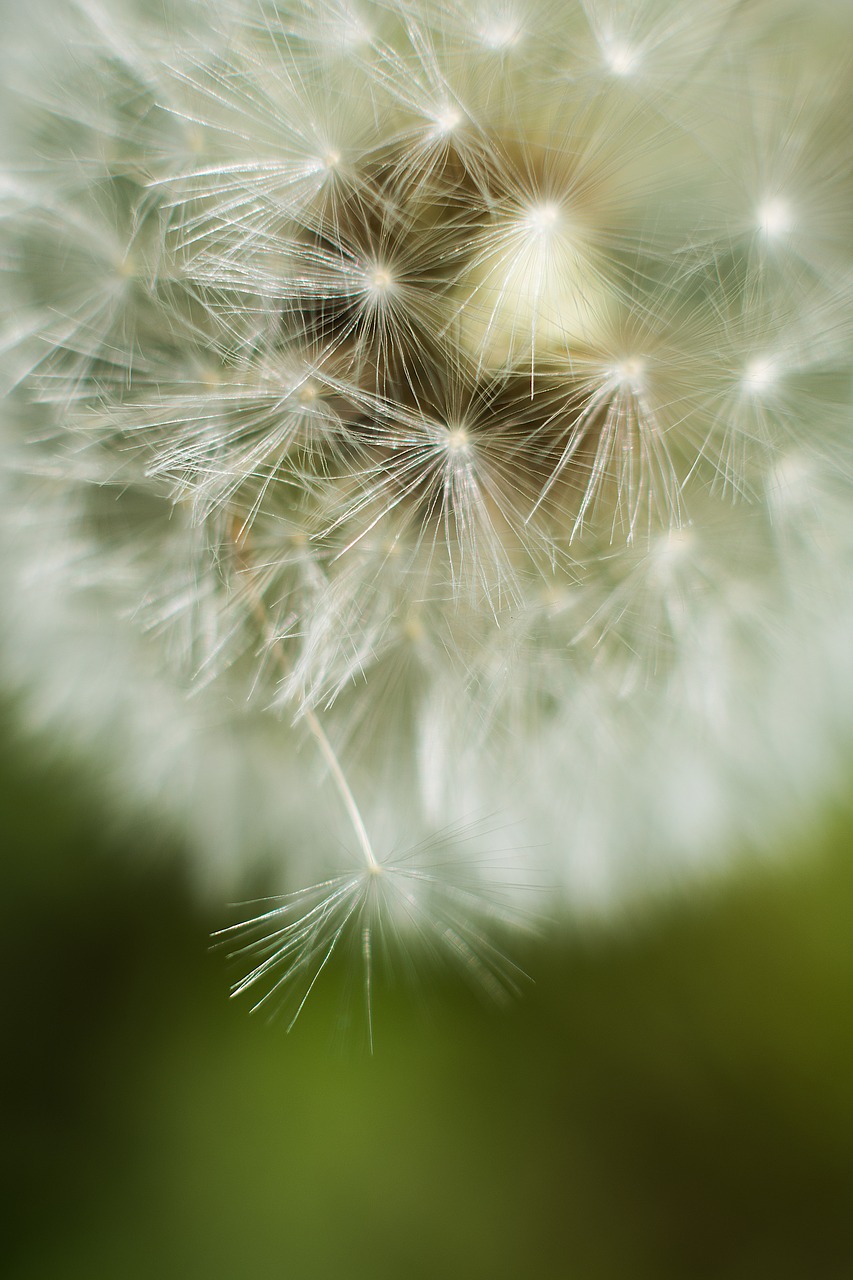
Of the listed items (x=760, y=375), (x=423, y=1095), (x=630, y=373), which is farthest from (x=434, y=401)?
(x=423, y=1095)

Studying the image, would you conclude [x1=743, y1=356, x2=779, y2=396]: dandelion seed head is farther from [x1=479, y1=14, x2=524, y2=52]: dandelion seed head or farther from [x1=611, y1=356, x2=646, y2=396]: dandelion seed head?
[x1=479, y1=14, x2=524, y2=52]: dandelion seed head

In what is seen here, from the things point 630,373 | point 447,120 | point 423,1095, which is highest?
point 447,120

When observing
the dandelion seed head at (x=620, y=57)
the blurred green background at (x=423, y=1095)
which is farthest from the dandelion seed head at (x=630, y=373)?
the blurred green background at (x=423, y=1095)

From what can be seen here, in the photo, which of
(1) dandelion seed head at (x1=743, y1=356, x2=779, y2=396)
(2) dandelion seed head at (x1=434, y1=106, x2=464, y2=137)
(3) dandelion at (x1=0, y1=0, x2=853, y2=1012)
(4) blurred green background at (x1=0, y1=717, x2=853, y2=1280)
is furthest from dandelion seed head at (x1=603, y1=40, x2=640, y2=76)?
(4) blurred green background at (x1=0, y1=717, x2=853, y2=1280)

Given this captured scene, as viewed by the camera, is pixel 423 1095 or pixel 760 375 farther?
pixel 423 1095

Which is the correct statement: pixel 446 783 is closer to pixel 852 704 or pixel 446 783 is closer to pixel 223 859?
pixel 223 859

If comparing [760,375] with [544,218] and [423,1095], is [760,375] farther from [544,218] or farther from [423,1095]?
[423,1095]

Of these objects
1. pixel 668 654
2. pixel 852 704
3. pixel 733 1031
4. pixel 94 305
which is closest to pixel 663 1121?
pixel 733 1031

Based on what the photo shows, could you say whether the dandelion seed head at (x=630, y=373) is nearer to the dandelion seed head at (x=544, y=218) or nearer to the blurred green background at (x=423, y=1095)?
the dandelion seed head at (x=544, y=218)
